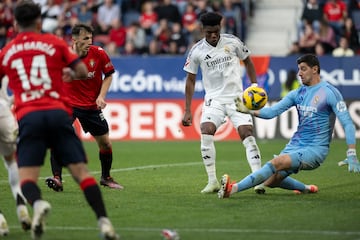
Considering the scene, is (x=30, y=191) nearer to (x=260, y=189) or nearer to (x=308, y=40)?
(x=260, y=189)

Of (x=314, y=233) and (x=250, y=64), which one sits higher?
(x=250, y=64)

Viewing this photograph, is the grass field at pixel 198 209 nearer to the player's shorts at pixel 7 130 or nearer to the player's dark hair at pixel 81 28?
the player's shorts at pixel 7 130

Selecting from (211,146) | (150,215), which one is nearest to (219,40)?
(211,146)

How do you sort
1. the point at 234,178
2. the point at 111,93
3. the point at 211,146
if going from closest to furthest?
the point at 211,146
the point at 234,178
the point at 111,93

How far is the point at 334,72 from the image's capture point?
2238 cm

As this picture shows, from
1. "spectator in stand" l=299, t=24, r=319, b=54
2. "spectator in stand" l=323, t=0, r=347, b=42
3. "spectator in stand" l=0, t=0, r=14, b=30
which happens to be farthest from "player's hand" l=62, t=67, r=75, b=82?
"spectator in stand" l=0, t=0, r=14, b=30

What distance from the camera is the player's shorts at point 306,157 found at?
10.9 m

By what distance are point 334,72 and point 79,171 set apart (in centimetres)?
1507

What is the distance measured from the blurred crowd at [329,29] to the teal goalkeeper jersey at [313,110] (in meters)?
12.3

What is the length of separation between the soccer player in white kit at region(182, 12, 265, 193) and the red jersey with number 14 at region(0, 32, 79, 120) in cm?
413

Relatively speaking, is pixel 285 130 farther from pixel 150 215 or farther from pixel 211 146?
pixel 150 215

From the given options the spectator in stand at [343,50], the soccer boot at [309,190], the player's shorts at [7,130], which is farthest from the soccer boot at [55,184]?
the spectator in stand at [343,50]

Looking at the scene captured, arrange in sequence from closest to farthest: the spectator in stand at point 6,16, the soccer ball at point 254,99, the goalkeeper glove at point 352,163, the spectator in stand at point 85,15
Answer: the goalkeeper glove at point 352,163 → the soccer ball at point 254,99 → the spectator in stand at point 6,16 → the spectator in stand at point 85,15

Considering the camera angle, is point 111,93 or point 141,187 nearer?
point 141,187
